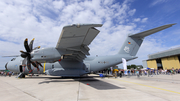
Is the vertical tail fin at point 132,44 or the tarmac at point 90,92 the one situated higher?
the vertical tail fin at point 132,44

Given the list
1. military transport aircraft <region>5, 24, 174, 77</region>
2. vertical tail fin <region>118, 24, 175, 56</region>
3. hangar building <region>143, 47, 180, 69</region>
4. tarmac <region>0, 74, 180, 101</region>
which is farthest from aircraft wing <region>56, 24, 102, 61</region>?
hangar building <region>143, 47, 180, 69</region>

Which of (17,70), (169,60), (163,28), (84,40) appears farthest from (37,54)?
(169,60)

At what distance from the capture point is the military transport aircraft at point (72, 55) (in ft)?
19.0

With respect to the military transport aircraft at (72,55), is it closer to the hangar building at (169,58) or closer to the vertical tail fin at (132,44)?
the vertical tail fin at (132,44)

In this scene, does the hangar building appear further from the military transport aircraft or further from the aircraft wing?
the aircraft wing

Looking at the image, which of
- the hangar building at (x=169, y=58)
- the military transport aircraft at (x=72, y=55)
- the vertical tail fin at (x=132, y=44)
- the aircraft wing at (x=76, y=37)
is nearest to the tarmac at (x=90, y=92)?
the military transport aircraft at (x=72, y=55)

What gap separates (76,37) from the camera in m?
6.02

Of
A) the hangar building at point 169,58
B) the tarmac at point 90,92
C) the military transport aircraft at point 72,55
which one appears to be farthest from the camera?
the hangar building at point 169,58

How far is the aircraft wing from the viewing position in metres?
5.00

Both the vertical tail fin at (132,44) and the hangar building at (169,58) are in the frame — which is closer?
the vertical tail fin at (132,44)

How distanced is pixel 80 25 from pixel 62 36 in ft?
5.55

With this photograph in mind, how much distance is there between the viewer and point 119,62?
11.7m

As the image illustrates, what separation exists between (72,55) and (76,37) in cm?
279

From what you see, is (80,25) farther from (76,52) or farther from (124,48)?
(124,48)
